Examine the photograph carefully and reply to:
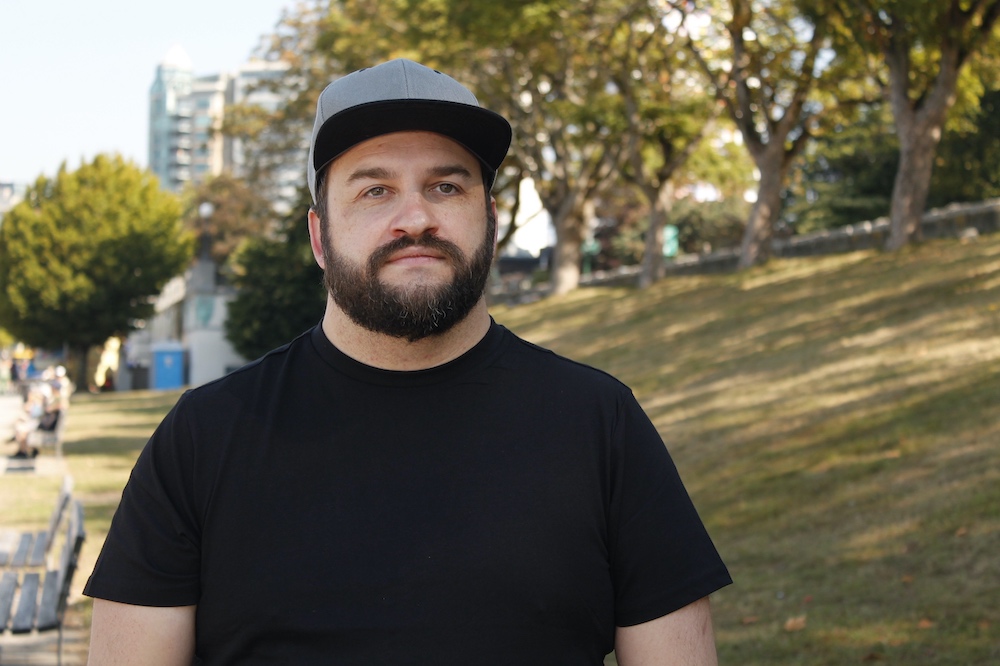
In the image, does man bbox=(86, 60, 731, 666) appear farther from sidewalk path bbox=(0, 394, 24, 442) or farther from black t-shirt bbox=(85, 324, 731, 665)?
sidewalk path bbox=(0, 394, 24, 442)

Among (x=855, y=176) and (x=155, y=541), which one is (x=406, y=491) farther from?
(x=855, y=176)

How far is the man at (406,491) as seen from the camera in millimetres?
2389

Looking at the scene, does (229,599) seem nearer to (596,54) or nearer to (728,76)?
(728,76)

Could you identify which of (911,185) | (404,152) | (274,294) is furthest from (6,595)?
(274,294)

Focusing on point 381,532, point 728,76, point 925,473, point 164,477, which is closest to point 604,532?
point 381,532

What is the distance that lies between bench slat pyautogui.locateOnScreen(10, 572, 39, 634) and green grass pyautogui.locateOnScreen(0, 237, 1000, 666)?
4.23 feet

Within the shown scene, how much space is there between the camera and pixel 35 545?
10734 mm

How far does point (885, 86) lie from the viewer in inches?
1094

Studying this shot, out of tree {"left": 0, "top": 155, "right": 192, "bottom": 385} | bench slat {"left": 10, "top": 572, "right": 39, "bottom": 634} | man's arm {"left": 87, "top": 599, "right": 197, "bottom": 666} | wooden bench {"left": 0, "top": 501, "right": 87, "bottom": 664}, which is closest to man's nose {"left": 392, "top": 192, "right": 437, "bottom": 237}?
man's arm {"left": 87, "top": 599, "right": 197, "bottom": 666}

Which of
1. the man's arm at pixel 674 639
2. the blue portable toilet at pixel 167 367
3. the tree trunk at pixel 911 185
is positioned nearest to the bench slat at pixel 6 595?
the man's arm at pixel 674 639

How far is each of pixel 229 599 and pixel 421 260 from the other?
713 mm

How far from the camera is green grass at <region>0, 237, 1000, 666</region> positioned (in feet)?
24.7

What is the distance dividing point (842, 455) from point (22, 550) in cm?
676

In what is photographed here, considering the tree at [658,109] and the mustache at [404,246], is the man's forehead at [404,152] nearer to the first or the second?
the mustache at [404,246]
